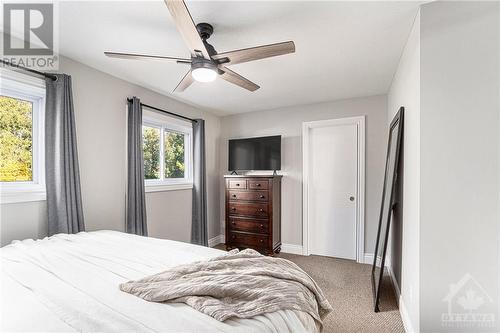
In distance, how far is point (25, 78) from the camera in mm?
2141

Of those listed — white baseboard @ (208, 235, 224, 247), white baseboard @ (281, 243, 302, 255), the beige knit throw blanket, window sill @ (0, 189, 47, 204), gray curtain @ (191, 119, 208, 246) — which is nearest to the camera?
the beige knit throw blanket

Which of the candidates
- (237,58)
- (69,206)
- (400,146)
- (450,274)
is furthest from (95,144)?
(450,274)

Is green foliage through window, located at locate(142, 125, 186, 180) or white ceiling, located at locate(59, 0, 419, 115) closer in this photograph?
white ceiling, located at locate(59, 0, 419, 115)

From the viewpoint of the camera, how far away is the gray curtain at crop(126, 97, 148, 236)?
2887mm

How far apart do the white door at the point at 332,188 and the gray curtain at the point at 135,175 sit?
7.95 feet

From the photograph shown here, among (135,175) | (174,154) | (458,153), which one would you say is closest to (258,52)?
(458,153)

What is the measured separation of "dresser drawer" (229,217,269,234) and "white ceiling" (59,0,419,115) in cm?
201

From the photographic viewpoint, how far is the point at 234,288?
114 cm

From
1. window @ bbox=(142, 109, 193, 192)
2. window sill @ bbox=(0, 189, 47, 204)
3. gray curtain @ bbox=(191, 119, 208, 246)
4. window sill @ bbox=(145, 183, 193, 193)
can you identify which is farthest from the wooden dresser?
window sill @ bbox=(0, 189, 47, 204)

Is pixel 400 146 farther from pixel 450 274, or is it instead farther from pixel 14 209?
pixel 14 209

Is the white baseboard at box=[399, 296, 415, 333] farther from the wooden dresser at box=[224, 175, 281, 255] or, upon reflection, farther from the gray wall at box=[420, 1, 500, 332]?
the wooden dresser at box=[224, 175, 281, 255]

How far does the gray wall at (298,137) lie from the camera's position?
11.7 feet

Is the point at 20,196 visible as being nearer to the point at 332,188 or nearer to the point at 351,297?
the point at 351,297

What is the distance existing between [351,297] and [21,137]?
3.47 m
